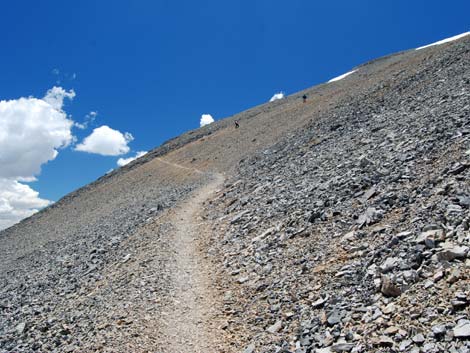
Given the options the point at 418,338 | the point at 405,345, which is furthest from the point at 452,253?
the point at 405,345

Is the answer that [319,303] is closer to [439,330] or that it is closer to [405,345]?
[405,345]

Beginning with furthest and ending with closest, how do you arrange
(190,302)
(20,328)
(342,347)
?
1. (20,328)
2. (190,302)
3. (342,347)

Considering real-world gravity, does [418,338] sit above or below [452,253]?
below

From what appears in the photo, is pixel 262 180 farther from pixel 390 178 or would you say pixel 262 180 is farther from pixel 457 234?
pixel 457 234

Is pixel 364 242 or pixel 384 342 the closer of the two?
pixel 384 342

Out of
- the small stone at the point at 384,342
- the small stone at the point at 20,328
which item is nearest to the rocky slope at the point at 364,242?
the small stone at the point at 384,342

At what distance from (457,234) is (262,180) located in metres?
16.4

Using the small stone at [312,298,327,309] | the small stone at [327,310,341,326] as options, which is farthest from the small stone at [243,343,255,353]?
the small stone at [327,310,341,326]

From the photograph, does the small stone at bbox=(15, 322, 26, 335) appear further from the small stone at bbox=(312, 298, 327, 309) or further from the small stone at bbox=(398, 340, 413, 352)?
the small stone at bbox=(398, 340, 413, 352)

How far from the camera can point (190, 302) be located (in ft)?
41.7

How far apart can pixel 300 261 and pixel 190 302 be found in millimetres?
3914

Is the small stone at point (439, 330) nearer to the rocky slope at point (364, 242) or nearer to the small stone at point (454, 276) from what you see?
the rocky slope at point (364, 242)

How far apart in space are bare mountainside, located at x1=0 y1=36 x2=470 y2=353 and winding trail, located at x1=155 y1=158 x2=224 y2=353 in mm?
58

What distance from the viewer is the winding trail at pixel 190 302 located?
33.8 feet
